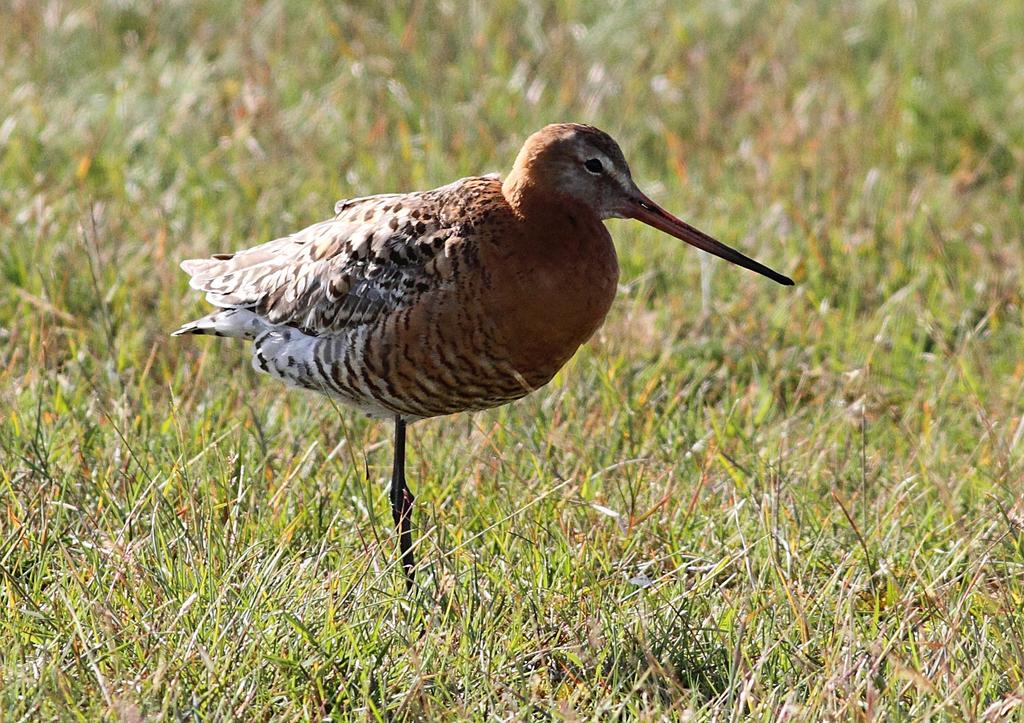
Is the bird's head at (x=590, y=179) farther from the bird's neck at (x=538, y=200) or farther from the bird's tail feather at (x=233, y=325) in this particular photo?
the bird's tail feather at (x=233, y=325)

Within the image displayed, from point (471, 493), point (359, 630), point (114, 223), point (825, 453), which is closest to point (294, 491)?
point (471, 493)

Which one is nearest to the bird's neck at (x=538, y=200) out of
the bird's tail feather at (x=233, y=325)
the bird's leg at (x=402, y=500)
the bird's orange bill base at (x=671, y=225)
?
the bird's orange bill base at (x=671, y=225)

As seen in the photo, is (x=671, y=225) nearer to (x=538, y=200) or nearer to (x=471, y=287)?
(x=538, y=200)

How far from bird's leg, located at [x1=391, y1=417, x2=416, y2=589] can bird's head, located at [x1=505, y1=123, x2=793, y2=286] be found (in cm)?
80

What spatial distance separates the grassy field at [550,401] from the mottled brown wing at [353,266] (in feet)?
1.19

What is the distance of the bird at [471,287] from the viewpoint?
166 inches

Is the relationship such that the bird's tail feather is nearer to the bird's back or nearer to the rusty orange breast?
the bird's back

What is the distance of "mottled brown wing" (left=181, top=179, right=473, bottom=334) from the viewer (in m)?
4.34

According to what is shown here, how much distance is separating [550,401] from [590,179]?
103 cm

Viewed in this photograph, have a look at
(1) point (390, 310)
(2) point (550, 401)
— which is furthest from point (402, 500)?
(2) point (550, 401)

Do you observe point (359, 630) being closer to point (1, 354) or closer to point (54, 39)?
point (1, 354)

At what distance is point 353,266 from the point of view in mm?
4543

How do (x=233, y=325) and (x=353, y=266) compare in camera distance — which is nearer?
(x=353, y=266)

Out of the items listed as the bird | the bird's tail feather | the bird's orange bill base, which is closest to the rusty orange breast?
the bird
